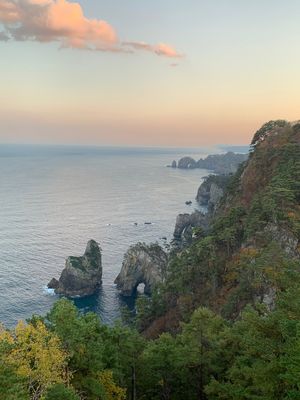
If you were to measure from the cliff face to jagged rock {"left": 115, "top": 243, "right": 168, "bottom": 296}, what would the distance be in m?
23.8

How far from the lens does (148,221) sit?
593ft

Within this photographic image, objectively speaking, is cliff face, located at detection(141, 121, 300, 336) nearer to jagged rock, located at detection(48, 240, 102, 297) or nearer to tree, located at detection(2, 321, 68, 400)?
tree, located at detection(2, 321, 68, 400)

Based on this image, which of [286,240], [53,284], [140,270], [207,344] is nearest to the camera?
[207,344]

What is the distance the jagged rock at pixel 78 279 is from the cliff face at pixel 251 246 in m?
30.4

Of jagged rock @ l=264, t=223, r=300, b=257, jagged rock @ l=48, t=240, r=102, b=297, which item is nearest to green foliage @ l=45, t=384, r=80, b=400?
jagged rock @ l=264, t=223, r=300, b=257

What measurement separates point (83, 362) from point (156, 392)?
1273cm

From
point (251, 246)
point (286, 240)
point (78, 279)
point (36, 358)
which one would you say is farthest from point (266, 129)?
point (36, 358)

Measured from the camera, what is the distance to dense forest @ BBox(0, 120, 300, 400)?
23016 mm

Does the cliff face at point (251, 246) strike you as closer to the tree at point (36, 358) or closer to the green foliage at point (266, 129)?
the green foliage at point (266, 129)

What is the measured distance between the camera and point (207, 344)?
3431cm

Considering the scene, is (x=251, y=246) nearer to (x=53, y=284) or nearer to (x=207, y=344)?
(x=207, y=344)

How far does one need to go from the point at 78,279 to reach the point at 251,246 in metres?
57.9

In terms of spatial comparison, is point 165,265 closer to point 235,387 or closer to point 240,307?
point 240,307

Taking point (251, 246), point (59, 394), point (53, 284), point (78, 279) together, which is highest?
point (59, 394)
